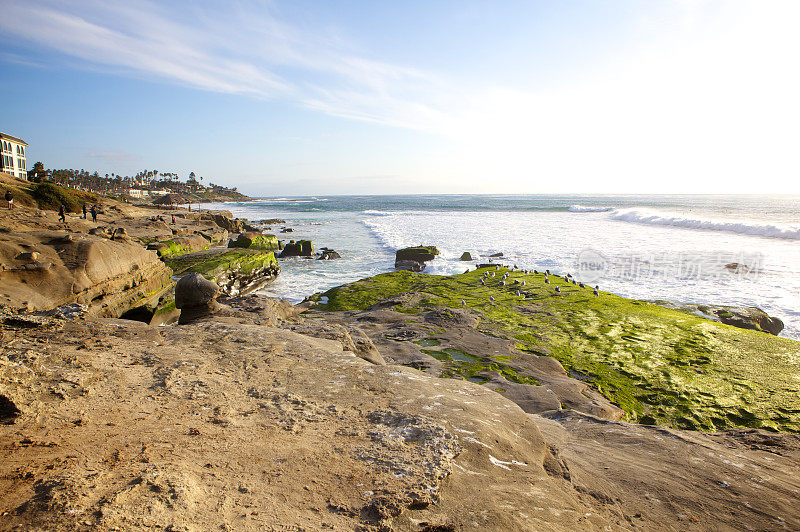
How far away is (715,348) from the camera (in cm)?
905

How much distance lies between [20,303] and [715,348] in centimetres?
1529

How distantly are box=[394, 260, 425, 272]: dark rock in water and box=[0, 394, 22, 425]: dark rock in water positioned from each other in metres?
18.2

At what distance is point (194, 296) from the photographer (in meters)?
8.00

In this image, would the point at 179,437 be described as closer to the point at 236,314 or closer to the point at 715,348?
the point at 236,314

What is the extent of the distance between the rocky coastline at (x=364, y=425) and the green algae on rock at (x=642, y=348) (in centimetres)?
6

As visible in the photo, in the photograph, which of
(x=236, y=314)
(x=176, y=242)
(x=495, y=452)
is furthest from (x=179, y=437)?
(x=176, y=242)

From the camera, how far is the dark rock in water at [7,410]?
3.09 m

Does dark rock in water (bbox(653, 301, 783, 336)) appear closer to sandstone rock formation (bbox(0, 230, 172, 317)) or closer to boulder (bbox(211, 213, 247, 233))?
sandstone rock formation (bbox(0, 230, 172, 317))

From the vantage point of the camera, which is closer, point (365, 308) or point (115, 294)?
point (115, 294)

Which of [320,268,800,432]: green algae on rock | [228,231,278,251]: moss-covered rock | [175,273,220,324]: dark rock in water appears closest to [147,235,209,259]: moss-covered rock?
[228,231,278,251]: moss-covered rock

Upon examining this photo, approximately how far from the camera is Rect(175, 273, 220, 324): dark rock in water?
7953 millimetres

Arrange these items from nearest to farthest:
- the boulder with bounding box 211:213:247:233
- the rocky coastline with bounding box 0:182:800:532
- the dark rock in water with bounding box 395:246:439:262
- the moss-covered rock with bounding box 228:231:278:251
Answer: the rocky coastline with bounding box 0:182:800:532 → the dark rock in water with bounding box 395:246:439:262 → the moss-covered rock with bounding box 228:231:278:251 → the boulder with bounding box 211:213:247:233

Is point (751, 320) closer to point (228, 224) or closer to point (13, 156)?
point (228, 224)

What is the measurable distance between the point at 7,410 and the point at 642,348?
433 inches
